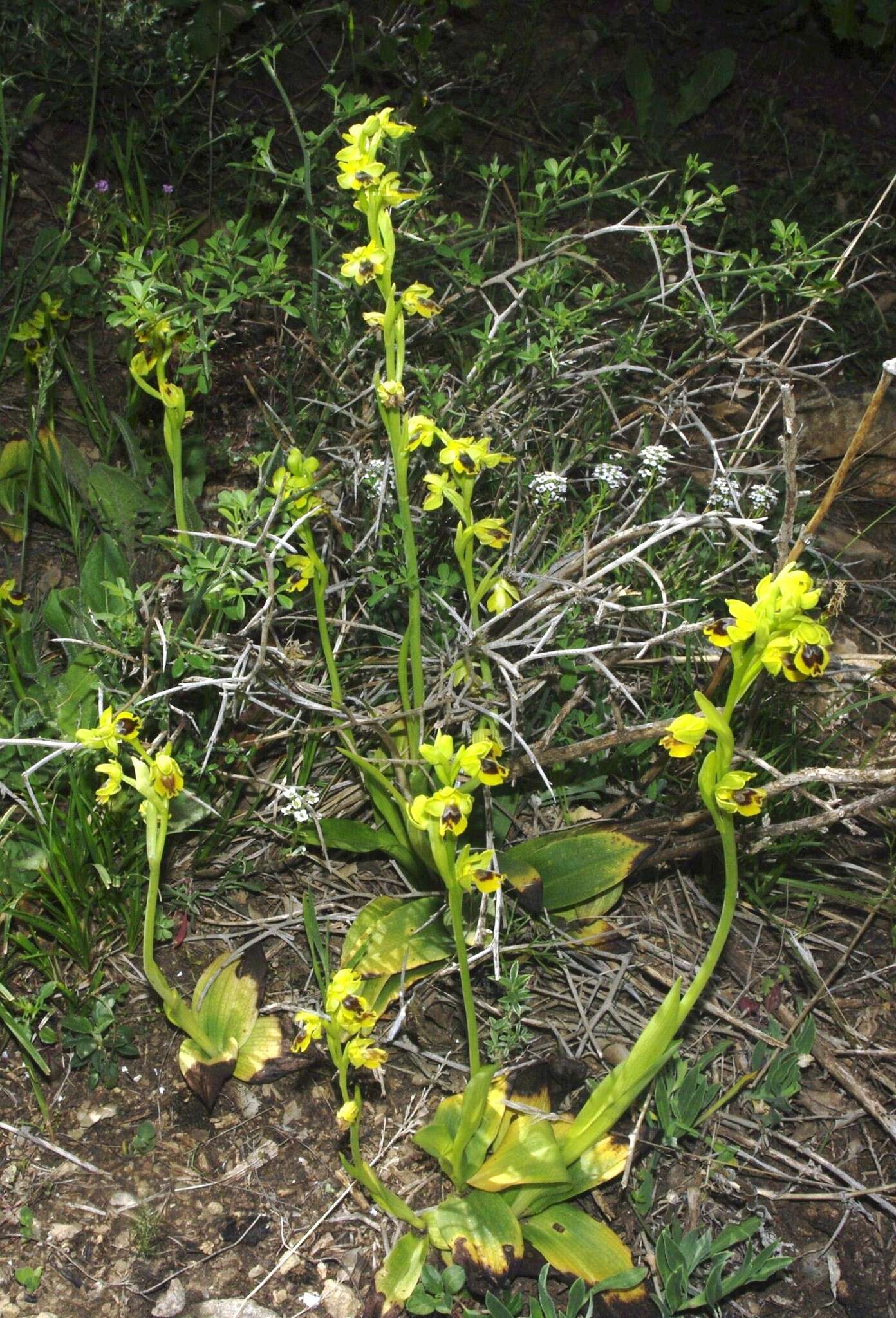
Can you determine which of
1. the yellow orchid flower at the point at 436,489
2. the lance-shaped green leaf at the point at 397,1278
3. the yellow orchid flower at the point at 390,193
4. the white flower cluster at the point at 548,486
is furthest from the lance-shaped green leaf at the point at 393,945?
the yellow orchid flower at the point at 390,193

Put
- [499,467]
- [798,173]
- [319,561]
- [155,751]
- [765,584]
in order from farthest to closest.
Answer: [798,173], [499,467], [155,751], [319,561], [765,584]

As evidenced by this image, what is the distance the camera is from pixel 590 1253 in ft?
5.30

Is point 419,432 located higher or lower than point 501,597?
higher

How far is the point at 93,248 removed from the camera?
8.39ft

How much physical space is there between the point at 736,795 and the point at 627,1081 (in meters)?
0.48

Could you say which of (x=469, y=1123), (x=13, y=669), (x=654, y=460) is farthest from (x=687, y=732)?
(x=13, y=669)

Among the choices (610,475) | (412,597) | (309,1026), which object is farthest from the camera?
(610,475)

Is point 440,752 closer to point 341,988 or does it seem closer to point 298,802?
point 341,988

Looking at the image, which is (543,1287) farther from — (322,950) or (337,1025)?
(322,950)

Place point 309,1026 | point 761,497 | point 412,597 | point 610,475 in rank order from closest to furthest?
point 309,1026 < point 412,597 < point 610,475 < point 761,497

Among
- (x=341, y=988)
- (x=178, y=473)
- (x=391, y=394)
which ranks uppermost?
(x=391, y=394)

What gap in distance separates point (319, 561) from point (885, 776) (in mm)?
968

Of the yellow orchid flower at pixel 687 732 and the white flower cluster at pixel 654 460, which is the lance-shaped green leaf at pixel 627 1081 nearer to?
the yellow orchid flower at pixel 687 732

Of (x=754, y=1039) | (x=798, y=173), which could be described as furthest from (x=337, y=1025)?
(x=798, y=173)
